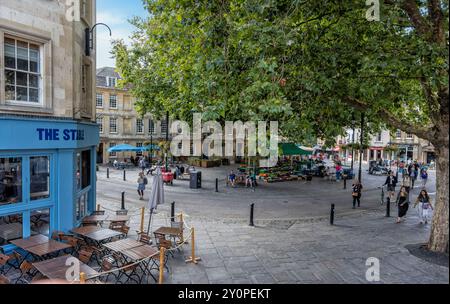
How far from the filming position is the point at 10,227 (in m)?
8.83

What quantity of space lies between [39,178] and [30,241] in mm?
1824

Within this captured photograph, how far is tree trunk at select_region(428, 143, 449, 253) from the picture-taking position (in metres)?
8.76

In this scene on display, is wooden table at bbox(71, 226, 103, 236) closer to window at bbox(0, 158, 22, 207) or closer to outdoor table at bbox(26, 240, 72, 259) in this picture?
outdoor table at bbox(26, 240, 72, 259)

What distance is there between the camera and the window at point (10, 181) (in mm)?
8438

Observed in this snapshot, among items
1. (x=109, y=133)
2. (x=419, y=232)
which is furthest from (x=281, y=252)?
(x=109, y=133)

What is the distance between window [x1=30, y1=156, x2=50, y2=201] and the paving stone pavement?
4117 mm

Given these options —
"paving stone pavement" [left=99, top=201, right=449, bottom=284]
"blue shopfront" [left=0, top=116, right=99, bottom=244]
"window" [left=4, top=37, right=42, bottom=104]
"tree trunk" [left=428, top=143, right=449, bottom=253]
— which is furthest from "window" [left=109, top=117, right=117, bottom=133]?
"tree trunk" [left=428, top=143, right=449, bottom=253]

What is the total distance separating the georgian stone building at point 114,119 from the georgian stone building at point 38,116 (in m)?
34.5

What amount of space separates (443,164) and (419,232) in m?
4.77

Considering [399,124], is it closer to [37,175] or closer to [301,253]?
[301,253]

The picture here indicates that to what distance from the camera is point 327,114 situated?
36.0ft

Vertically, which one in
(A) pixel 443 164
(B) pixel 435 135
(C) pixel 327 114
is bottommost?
(A) pixel 443 164

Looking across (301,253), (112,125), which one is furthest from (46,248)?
(112,125)
